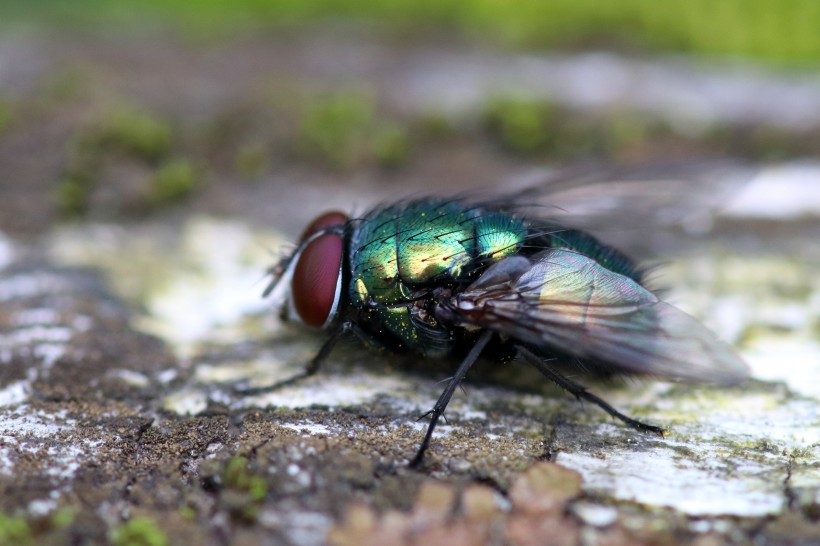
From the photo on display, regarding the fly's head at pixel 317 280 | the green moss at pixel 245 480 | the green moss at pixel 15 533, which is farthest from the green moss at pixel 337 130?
the green moss at pixel 15 533

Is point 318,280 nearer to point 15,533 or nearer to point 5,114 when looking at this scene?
point 15,533

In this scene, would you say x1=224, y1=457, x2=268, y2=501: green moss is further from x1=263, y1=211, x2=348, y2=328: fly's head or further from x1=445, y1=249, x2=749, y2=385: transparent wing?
x1=445, y1=249, x2=749, y2=385: transparent wing

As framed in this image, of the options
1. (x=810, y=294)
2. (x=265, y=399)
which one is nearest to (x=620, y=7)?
(x=810, y=294)

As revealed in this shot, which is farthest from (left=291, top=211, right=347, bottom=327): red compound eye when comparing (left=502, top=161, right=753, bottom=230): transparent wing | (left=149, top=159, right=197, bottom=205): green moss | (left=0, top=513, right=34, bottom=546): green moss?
(left=149, top=159, right=197, bottom=205): green moss

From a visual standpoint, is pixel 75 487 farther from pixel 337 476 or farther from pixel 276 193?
pixel 276 193

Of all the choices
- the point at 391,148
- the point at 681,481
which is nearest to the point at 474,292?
the point at 681,481
